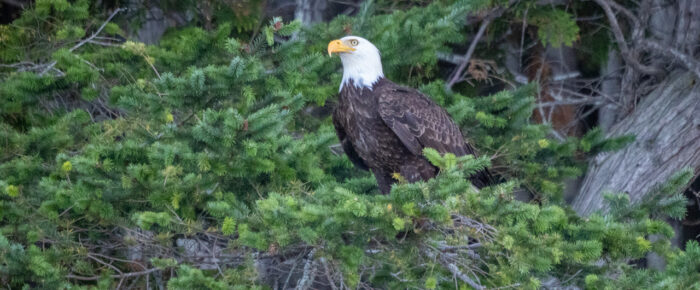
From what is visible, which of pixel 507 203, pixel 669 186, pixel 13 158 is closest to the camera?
pixel 507 203

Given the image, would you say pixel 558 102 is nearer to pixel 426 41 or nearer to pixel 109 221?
pixel 426 41

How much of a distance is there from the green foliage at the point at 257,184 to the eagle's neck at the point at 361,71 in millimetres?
270

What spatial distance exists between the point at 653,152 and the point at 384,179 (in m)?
2.14

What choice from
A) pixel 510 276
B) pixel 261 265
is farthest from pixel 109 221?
pixel 510 276

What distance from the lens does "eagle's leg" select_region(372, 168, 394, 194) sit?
5.96 meters

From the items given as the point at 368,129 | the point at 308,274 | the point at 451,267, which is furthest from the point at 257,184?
the point at 451,267

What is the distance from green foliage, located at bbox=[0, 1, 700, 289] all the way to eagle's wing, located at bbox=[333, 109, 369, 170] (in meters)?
0.16

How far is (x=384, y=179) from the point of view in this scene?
5996mm

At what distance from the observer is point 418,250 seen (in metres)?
4.26

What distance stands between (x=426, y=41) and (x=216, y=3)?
200 cm

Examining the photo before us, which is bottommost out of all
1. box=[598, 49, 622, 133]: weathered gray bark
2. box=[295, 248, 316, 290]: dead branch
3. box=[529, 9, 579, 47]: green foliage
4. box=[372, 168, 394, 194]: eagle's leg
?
box=[598, 49, 622, 133]: weathered gray bark

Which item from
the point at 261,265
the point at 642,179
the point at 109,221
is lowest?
the point at 642,179

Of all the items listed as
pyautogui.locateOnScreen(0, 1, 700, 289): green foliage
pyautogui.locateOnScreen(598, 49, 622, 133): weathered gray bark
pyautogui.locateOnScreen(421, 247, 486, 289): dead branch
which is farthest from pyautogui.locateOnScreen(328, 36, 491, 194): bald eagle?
pyautogui.locateOnScreen(598, 49, 622, 133): weathered gray bark

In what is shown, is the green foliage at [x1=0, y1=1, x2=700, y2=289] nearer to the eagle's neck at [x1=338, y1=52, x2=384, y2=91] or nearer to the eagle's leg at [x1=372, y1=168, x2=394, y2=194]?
the eagle's leg at [x1=372, y1=168, x2=394, y2=194]
